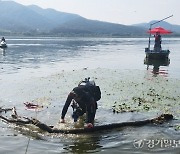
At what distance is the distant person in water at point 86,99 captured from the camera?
39.1ft

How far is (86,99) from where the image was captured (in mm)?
12062

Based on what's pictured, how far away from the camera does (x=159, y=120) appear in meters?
13.1

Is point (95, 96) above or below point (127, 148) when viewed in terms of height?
above

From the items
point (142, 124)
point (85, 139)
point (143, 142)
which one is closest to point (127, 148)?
point (143, 142)

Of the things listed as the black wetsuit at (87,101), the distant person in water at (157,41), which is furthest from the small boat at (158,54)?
the black wetsuit at (87,101)

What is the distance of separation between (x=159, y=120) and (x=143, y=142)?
250 centimetres

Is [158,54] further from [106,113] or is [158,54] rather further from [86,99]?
[86,99]

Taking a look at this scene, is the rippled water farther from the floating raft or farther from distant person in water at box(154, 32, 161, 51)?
distant person in water at box(154, 32, 161, 51)

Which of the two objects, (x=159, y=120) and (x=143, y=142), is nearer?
(x=143, y=142)

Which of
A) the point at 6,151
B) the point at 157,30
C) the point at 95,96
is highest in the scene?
the point at 157,30

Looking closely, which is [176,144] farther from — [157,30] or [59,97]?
[157,30]

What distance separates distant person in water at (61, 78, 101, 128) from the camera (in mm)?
11922

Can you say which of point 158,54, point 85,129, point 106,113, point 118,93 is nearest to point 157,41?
point 158,54

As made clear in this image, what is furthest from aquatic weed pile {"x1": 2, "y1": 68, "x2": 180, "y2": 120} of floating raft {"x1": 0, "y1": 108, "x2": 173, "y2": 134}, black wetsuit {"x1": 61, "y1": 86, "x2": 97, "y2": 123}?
black wetsuit {"x1": 61, "y1": 86, "x2": 97, "y2": 123}
